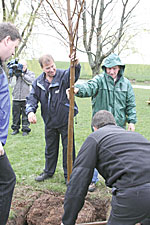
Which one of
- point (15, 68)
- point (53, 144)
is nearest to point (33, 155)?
point (53, 144)

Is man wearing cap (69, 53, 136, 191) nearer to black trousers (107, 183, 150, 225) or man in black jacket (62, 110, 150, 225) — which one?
man in black jacket (62, 110, 150, 225)

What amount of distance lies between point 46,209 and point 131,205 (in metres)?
1.59

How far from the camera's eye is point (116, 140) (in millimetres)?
1872

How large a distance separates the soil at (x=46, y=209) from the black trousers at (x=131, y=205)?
1.13 metres

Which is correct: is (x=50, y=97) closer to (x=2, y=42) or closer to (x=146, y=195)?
(x=2, y=42)

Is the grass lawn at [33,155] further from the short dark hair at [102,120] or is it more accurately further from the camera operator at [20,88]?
the short dark hair at [102,120]

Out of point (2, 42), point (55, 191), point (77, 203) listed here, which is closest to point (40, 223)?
point (55, 191)

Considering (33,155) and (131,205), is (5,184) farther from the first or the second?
(33,155)

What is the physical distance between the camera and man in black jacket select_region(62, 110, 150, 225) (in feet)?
5.82

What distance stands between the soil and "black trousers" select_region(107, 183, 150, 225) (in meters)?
1.13

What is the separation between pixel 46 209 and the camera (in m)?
3.06

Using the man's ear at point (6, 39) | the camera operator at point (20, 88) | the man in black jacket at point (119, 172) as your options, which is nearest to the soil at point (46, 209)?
the man in black jacket at point (119, 172)

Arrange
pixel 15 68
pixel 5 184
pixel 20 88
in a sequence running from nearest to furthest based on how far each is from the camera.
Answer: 1. pixel 5 184
2. pixel 15 68
3. pixel 20 88

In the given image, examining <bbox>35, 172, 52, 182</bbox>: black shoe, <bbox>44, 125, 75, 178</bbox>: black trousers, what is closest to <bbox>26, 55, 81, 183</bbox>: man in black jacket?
<bbox>44, 125, 75, 178</bbox>: black trousers
